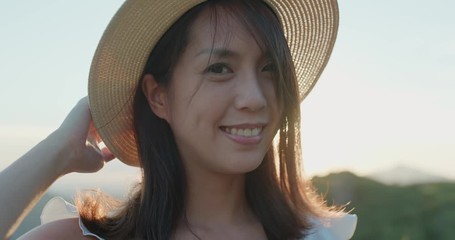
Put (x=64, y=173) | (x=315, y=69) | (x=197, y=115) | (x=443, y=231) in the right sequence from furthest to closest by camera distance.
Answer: (x=443, y=231), (x=315, y=69), (x=64, y=173), (x=197, y=115)

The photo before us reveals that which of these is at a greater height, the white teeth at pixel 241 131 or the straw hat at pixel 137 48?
the straw hat at pixel 137 48

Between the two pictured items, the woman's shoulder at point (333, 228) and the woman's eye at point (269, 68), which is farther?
the woman's shoulder at point (333, 228)

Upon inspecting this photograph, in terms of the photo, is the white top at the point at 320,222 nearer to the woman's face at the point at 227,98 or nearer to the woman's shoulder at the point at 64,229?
the woman's shoulder at the point at 64,229

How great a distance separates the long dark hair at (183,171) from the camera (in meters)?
2.71

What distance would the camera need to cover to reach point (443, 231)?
478 centimetres

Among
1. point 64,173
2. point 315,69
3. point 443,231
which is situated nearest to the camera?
point 64,173

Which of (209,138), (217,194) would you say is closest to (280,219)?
(217,194)

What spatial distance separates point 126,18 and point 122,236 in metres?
0.67

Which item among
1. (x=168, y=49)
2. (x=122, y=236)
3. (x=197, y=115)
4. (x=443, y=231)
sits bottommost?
(x=443, y=231)

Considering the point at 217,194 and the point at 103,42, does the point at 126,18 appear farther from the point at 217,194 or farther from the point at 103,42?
the point at 217,194

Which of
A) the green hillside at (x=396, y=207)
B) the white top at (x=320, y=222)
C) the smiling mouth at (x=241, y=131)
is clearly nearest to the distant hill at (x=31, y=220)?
the white top at (x=320, y=222)

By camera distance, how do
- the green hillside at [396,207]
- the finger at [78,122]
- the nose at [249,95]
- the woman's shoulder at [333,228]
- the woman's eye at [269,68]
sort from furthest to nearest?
the green hillside at [396,207]
the woman's shoulder at [333,228]
the finger at [78,122]
the woman's eye at [269,68]
the nose at [249,95]

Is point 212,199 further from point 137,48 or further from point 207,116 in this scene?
point 137,48

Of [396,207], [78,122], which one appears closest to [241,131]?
[78,122]
